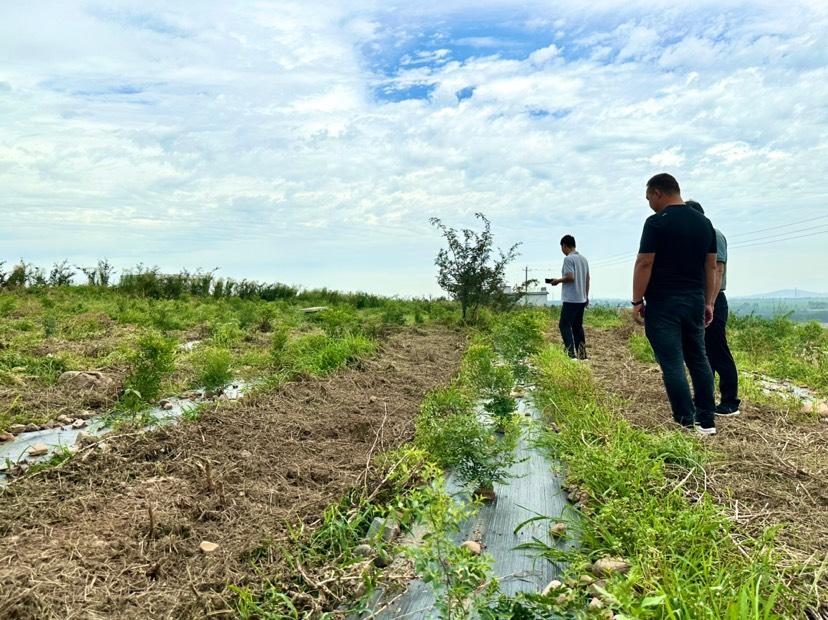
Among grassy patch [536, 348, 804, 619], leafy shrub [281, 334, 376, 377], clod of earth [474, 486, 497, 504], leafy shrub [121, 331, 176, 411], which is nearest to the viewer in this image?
grassy patch [536, 348, 804, 619]

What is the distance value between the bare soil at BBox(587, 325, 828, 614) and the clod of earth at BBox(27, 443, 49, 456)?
4.10 metres

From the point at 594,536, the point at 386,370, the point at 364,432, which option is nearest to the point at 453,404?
the point at 364,432

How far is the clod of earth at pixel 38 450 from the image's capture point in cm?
400

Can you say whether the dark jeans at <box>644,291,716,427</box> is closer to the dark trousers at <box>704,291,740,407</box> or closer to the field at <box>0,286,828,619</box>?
the field at <box>0,286,828,619</box>

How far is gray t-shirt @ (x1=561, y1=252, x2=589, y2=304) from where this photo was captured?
26.2 ft

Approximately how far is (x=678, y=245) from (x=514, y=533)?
106 inches

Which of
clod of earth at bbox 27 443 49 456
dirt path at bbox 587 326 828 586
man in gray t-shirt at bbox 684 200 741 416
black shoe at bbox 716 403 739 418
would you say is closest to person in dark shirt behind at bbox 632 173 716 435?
dirt path at bbox 587 326 828 586

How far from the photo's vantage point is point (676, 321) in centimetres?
457

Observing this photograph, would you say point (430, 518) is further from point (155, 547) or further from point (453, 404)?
point (453, 404)

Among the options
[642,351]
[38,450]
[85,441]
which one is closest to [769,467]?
[85,441]

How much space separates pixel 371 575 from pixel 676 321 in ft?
10.4

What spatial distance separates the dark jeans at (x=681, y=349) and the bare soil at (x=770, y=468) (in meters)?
0.20

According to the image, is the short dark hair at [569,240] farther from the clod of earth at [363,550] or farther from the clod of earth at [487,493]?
the clod of earth at [363,550]

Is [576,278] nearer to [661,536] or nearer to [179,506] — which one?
[661,536]
